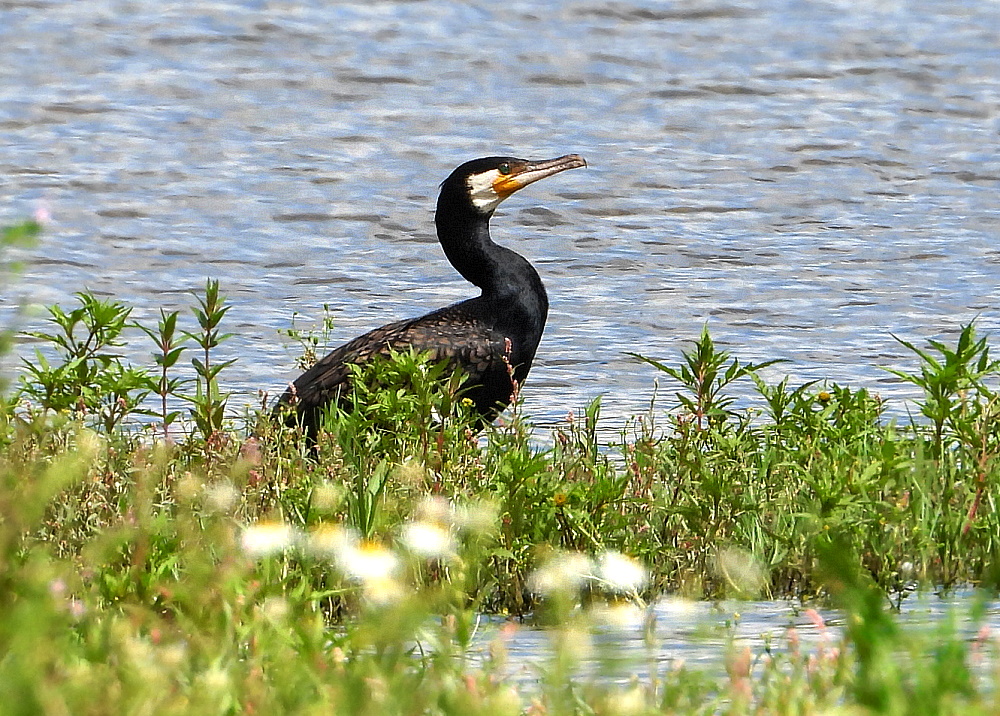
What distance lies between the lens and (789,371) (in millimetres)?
10891

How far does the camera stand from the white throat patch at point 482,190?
9547 mm

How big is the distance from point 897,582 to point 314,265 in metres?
9.30

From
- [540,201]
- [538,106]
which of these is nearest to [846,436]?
[540,201]

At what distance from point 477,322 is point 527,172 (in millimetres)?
1218

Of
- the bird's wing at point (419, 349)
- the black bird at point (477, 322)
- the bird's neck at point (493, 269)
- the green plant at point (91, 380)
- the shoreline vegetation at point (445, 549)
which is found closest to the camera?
the shoreline vegetation at point (445, 549)

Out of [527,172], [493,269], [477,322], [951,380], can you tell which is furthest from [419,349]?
[951,380]

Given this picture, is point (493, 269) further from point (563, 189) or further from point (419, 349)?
point (563, 189)

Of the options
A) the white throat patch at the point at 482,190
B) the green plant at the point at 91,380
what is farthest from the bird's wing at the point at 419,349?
the green plant at the point at 91,380

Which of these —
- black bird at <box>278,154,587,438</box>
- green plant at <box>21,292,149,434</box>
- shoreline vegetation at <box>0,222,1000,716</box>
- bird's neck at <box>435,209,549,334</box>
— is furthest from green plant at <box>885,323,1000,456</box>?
bird's neck at <box>435,209,549,334</box>

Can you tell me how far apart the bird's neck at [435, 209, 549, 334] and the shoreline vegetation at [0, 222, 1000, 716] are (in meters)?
1.25

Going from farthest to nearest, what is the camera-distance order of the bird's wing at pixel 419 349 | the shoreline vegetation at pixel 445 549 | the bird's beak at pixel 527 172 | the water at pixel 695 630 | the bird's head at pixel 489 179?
1. the bird's beak at pixel 527 172
2. the bird's head at pixel 489 179
3. the bird's wing at pixel 419 349
4. the water at pixel 695 630
5. the shoreline vegetation at pixel 445 549

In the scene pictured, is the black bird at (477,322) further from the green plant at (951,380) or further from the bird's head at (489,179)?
the green plant at (951,380)

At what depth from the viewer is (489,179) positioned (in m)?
9.59

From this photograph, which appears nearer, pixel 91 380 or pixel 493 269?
pixel 91 380
